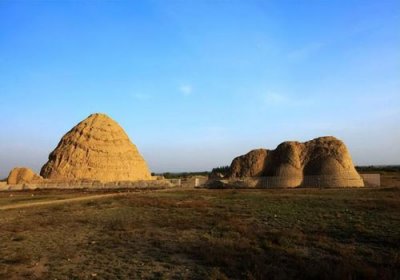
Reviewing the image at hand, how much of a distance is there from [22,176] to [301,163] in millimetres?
33730

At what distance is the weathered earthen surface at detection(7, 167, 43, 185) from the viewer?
53347 mm

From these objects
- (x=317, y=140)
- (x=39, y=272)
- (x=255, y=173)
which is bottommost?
(x=39, y=272)

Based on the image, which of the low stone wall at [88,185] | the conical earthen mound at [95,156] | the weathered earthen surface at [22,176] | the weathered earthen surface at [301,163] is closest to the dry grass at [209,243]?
the weathered earthen surface at [301,163]

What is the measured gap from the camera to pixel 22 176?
53.9m

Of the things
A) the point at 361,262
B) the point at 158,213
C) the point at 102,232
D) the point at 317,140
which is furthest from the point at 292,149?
the point at 361,262

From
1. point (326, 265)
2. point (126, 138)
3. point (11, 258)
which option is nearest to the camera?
point (326, 265)

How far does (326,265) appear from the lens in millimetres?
9375

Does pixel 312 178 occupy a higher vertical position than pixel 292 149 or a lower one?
lower

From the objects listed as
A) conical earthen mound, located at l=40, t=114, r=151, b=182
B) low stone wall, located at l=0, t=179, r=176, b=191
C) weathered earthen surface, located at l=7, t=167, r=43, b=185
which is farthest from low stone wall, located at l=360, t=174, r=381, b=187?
weathered earthen surface, located at l=7, t=167, r=43, b=185

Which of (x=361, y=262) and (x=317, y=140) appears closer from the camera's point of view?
(x=361, y=262)

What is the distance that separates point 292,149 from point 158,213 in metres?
26.6

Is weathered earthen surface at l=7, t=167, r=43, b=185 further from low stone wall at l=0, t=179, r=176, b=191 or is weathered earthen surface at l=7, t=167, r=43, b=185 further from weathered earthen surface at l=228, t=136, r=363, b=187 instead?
weathered earthen surface at l=228, t=136, r=363, b=187

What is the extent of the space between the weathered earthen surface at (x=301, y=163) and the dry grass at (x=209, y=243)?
2116cm

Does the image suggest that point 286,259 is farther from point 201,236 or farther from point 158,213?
point 158,213
